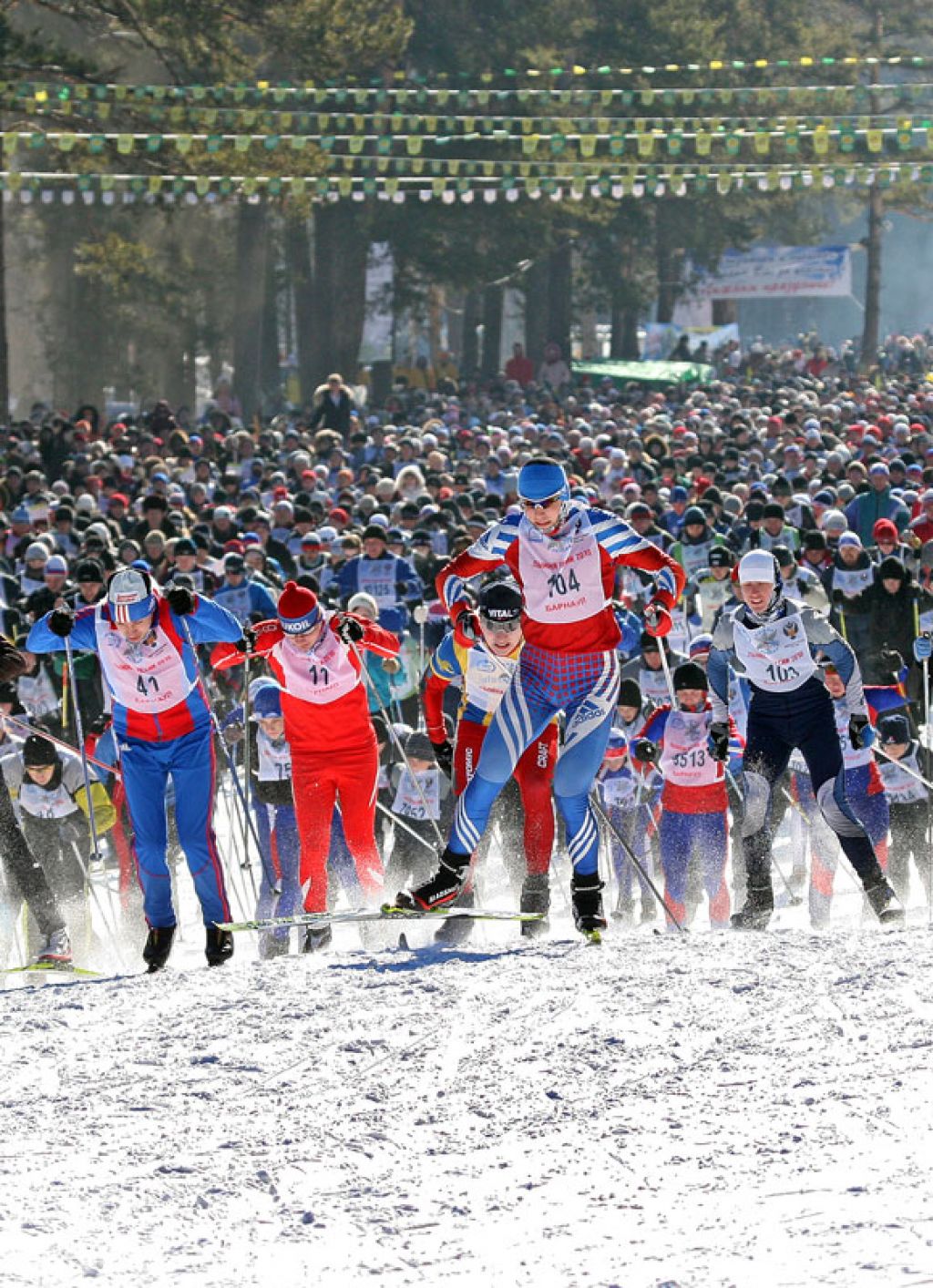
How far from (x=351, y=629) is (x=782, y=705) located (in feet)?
6.71

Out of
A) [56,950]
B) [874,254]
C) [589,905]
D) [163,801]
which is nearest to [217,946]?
[163,801]

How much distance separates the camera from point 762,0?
6134 cm

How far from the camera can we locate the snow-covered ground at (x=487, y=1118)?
19.2ft

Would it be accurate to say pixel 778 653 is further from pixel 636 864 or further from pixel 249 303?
pixel 249 303

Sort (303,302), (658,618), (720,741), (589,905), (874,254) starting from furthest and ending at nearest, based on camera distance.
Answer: (874,254), (303,302), (720,741), (589,905), (658,618)

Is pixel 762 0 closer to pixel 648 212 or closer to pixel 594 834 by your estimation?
pixel 648 212

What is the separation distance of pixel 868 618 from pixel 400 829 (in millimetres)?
4820

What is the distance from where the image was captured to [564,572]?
8.84 meters

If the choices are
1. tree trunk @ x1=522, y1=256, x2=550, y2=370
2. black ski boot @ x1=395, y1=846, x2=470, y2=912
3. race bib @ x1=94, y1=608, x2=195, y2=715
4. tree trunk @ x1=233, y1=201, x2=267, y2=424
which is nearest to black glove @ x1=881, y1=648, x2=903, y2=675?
black ski boot @ x1=395, y1=846, x2=470, y2=912

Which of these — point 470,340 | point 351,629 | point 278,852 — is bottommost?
point 278,852

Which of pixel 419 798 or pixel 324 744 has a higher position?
pixel 324 744

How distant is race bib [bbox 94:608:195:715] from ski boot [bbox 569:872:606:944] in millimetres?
1915

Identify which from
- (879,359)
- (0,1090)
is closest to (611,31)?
(879,359)

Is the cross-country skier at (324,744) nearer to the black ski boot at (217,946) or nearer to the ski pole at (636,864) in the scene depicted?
the black ski boot at (217,946)
